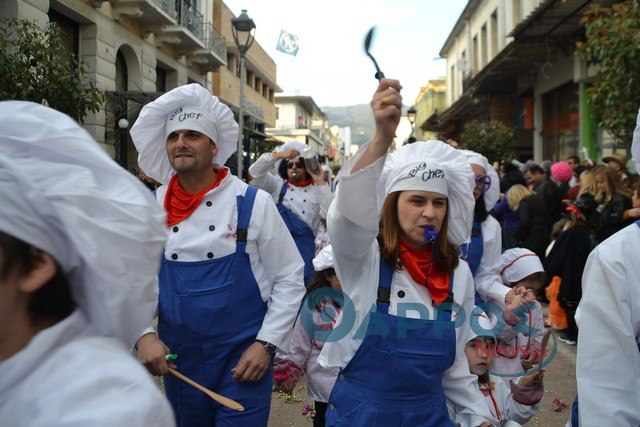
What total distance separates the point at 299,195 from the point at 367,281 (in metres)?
4.76

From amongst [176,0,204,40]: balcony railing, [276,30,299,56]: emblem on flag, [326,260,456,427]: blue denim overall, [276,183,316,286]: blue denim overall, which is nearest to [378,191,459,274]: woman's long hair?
[326,260,456,427]: blue denim overall

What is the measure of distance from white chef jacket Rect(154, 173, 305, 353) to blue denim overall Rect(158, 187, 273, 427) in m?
0.06

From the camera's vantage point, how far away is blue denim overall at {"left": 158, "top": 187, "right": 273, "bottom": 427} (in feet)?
8.94

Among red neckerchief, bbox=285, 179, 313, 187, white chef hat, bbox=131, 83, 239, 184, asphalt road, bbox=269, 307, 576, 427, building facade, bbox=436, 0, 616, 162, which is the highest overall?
building facade, bbox=436, 0, 616, 162

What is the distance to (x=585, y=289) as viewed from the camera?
1957 millimetres

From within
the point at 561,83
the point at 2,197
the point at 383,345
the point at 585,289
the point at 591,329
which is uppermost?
the point at 561,83

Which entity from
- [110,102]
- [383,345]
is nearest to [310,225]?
[383,345]

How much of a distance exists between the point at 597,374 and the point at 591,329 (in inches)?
5.6

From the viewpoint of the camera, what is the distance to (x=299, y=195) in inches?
278

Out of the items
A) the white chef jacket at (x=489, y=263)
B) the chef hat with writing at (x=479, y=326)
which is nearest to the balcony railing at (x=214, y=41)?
the white chef jacket at (x=489, y=263)

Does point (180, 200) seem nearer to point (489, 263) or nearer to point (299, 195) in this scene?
point (489, 263)

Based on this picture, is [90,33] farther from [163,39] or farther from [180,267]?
[180,267]

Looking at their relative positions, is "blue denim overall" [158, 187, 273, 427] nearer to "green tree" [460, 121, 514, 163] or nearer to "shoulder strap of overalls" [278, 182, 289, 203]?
"shoulder strap of overalls" [278, 182, 289, 203]

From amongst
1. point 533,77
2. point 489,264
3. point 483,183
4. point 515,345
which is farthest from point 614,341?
point 533,77
